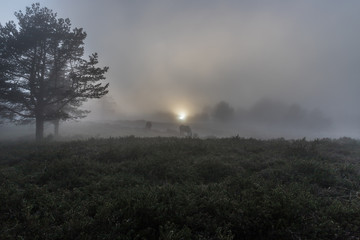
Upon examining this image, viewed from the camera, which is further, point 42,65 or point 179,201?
point 42,65

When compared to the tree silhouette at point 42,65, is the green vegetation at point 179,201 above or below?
below

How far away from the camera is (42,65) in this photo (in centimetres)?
2027

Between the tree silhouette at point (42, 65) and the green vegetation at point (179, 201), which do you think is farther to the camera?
the tree silhouette at point (42, 65)

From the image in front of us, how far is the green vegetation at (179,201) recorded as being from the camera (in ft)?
15.5

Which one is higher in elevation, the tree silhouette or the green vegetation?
the tree silhouette

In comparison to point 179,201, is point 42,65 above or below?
above

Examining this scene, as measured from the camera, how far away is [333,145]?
1461 centimetres

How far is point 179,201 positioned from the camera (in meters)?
5.60

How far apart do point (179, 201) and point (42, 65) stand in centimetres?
2081

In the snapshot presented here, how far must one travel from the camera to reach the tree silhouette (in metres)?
19.2

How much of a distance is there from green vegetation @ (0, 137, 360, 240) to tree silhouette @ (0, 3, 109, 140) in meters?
12.1

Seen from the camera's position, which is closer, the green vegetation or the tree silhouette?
the green vegetation

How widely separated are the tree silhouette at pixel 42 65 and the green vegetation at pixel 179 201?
12.1m

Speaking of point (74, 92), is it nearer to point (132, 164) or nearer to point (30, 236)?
point (132, 164)
